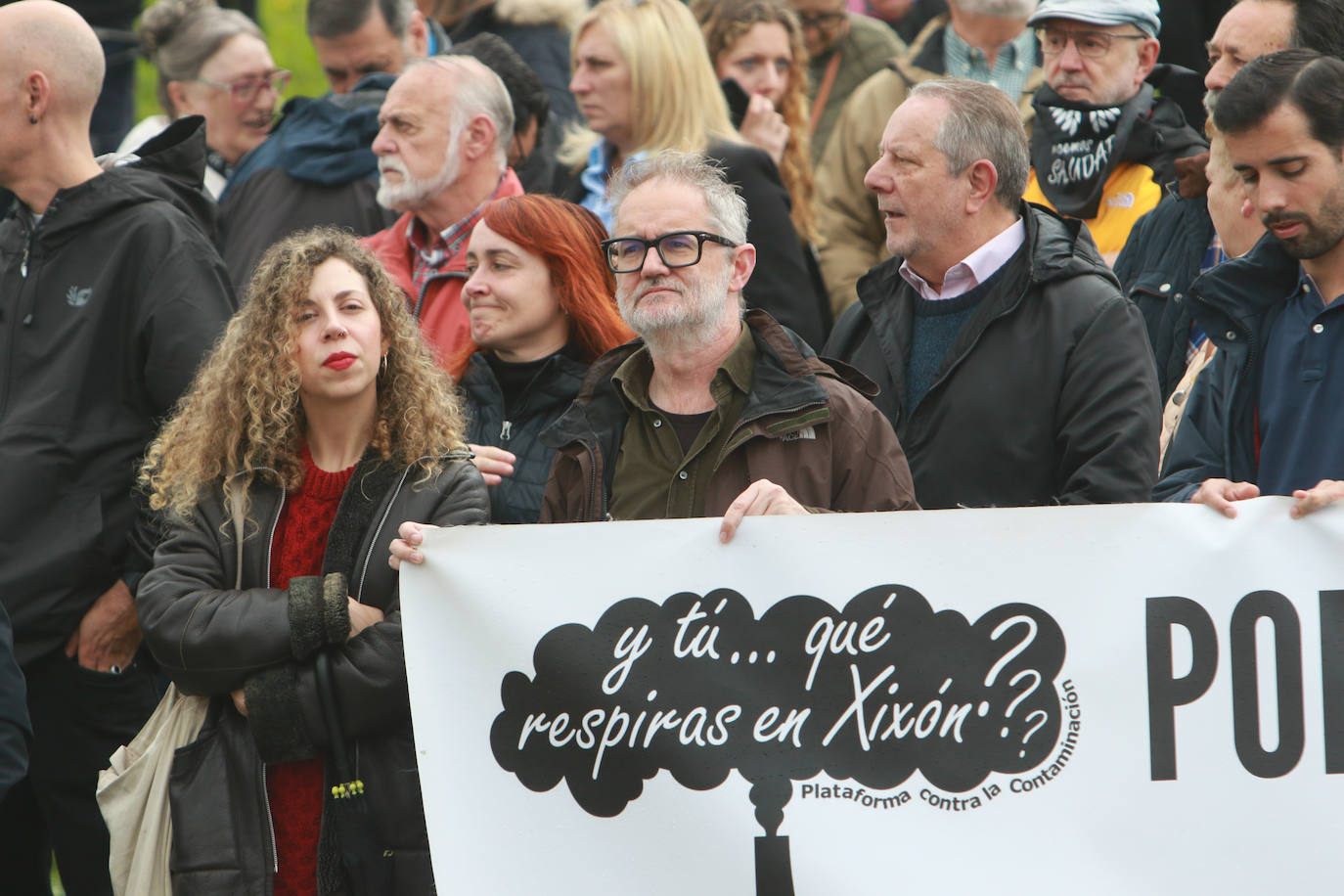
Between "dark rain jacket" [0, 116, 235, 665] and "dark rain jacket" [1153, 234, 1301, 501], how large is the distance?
2953 millimetres

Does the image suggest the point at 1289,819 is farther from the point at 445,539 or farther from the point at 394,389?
the point at 394,389

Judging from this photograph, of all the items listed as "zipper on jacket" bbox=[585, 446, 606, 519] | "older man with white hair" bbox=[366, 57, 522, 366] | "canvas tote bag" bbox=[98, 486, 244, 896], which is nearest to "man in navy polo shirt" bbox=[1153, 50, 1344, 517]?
"zipper on jacket" bbox=[585, 446, 606, 519]

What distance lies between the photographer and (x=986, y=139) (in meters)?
4.97

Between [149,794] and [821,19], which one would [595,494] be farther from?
[821,19]

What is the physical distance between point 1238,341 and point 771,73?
3.73 meters

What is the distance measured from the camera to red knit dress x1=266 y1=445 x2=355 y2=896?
4.24 metres

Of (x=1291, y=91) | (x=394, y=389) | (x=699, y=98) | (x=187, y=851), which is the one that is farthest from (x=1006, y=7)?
(x=187, y=851)

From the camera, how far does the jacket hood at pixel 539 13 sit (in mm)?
8344

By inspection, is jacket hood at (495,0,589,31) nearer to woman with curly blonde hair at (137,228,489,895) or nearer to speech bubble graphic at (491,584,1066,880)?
woman with curly blonde hair at (137,228,489,895)

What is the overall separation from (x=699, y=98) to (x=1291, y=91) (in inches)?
118

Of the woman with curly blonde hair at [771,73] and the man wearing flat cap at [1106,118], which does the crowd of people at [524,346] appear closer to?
the man wearing flat cap at [1106,118]

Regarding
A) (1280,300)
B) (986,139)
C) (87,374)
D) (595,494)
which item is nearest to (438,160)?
(87,374)

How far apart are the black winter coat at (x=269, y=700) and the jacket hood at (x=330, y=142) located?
2917 millimetres

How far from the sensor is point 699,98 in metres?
6.75
